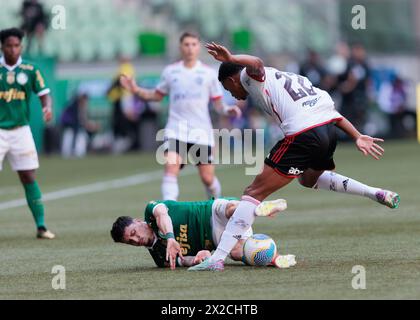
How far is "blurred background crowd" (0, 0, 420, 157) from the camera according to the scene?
30.1m

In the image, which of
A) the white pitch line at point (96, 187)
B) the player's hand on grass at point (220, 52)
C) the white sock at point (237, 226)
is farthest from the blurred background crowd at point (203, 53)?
the player's hand on grass at point (220, 52)

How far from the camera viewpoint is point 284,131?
9.32 m

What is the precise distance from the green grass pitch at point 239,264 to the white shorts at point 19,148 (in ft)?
2.81

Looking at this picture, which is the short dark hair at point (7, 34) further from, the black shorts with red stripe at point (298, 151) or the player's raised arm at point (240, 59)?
the black shorts with red stripe at point (298, 151)

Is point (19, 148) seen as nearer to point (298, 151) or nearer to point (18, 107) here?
point (18, 107)

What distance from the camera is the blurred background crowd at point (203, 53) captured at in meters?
30.1

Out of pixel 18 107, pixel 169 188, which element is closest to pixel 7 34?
pixel 18 107

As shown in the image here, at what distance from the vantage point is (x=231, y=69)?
919 centimetres

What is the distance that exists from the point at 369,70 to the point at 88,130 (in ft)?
26.0

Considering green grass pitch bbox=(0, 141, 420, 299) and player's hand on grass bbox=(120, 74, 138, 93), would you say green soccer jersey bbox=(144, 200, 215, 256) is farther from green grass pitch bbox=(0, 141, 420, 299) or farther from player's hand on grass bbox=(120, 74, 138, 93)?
player's hand on grass bbox=(120, 74, 138, 93)

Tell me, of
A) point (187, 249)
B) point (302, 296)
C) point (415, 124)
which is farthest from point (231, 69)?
point (415, 124)

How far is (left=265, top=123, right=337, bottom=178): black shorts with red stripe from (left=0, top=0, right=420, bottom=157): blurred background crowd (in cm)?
1987

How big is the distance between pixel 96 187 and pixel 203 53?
460 inches
